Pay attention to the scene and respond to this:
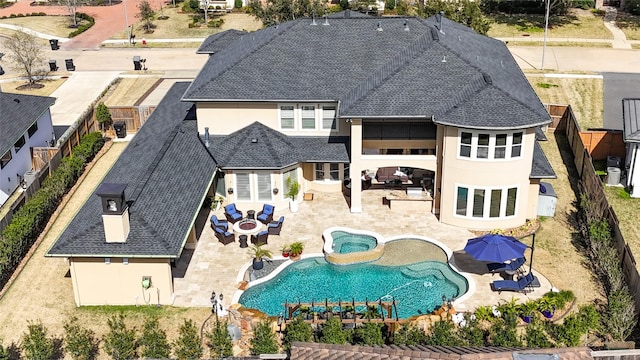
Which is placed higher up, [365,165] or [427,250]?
[365,165]

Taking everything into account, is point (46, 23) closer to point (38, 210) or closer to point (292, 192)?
point (38, 210)

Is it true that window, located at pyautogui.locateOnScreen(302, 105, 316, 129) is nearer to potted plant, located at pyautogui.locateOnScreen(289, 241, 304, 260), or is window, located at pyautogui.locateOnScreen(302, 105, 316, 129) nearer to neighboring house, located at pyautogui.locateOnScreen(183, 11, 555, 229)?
neighboring house, located at pyautogui.locateOnScreen(183, 11, 555, 229)

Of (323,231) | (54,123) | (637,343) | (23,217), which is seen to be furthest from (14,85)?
(637,343)

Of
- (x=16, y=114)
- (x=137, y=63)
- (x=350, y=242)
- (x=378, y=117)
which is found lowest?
(x=350, y=242)

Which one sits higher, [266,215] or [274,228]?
[266,215]

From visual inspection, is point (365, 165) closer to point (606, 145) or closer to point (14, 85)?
point (606, 145)

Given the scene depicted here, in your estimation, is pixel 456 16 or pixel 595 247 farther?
pixel 456 16

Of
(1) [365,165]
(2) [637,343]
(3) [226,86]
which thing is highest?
(3) [226,86]

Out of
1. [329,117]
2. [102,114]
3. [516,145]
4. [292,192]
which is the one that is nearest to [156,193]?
[292,192]
